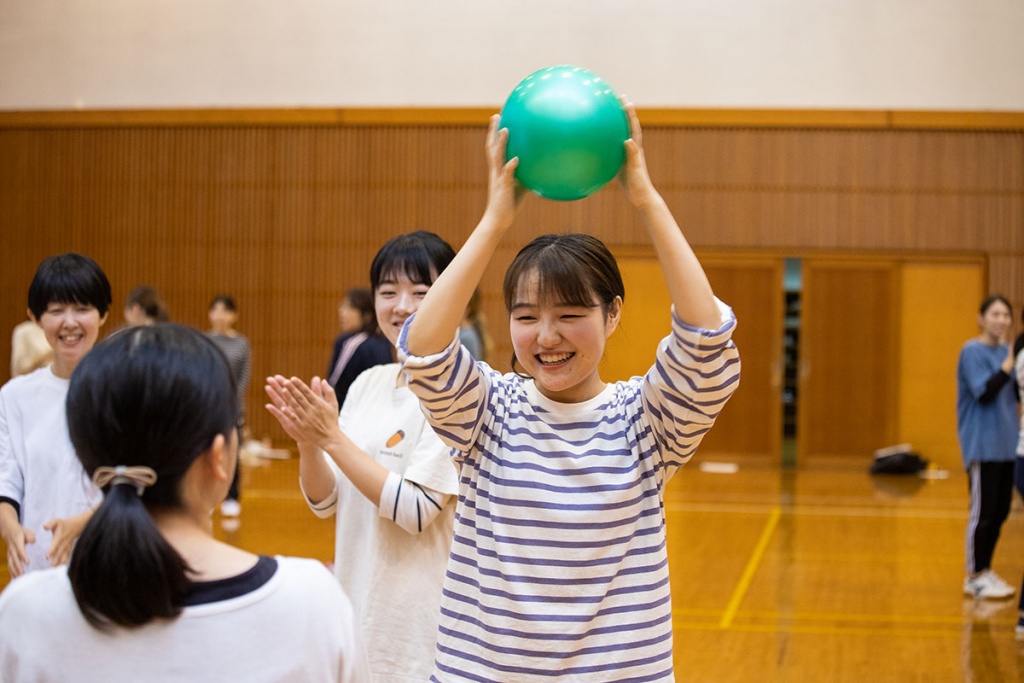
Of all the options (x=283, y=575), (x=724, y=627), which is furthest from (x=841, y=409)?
(x=283, y=575)

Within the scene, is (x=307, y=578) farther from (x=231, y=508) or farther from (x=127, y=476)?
(x=231, y=508)

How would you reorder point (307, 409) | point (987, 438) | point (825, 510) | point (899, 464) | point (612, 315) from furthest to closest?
point (899, 464)
point (825, 510)
point (987, 438)
point (307, 409)
point (612, 315)

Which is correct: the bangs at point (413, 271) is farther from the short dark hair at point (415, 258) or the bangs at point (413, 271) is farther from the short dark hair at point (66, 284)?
the short dark hair at point (66, 284)

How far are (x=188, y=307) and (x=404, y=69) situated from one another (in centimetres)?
400

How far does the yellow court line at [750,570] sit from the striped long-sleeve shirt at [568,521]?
399 cm

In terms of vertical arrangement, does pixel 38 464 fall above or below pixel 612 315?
below

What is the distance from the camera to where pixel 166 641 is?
50.1 inches

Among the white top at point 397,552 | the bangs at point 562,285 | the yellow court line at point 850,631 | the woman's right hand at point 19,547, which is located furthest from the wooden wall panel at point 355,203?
the bangs at point 562,285

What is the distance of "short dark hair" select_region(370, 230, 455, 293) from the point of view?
260 cm

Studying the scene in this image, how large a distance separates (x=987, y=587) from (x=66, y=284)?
544cm

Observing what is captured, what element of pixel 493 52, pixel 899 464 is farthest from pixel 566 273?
pixel 493 52

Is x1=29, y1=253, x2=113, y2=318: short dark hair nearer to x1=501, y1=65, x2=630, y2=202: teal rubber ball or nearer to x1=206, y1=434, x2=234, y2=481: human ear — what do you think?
x1=501, y1=65, x2=630, y2=202: teal rubber ball

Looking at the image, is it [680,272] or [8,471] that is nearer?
[680,272]

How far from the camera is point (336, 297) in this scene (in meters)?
13.0
